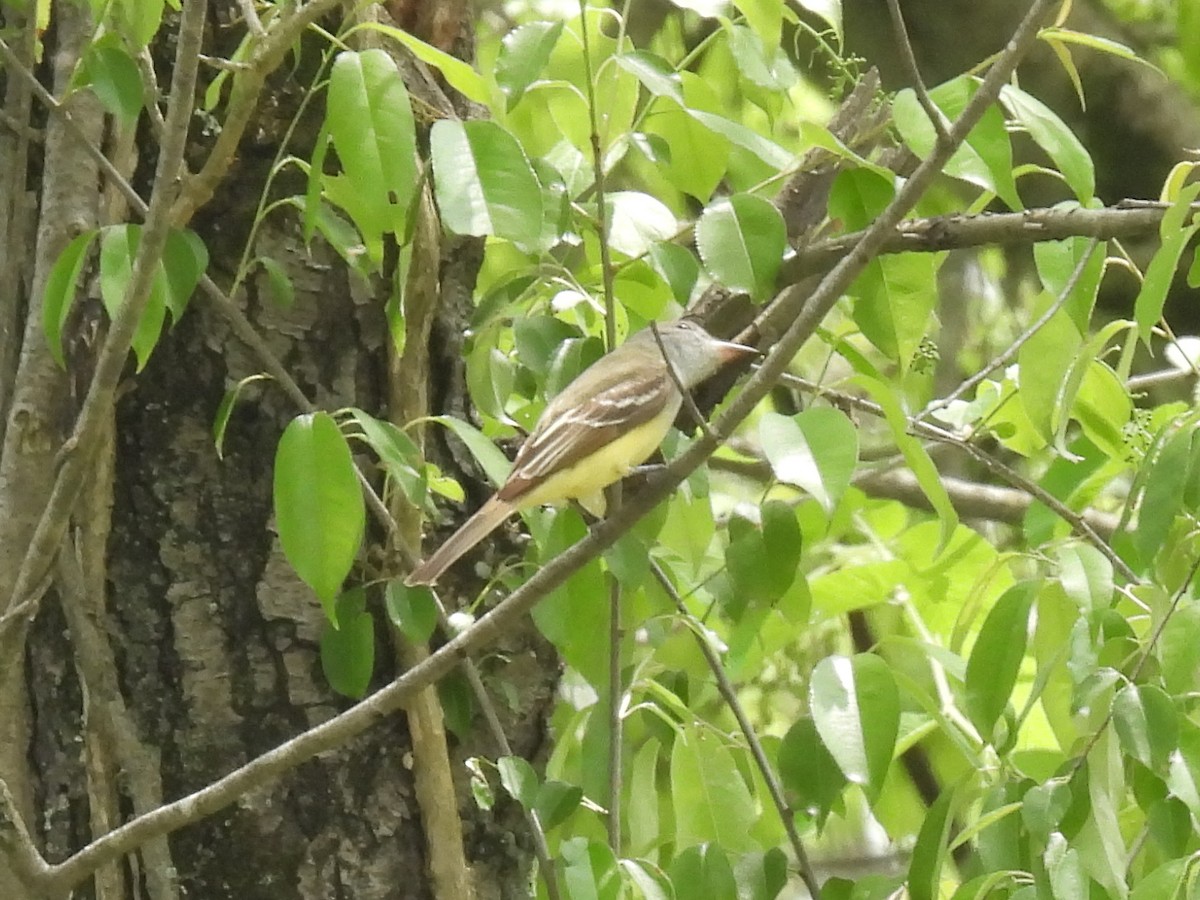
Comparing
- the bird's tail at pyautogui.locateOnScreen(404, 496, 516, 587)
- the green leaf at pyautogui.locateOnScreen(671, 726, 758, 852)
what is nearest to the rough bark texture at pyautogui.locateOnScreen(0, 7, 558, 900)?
the bird's tail at pyautogui.locateOnScreen(404, 496, 516, 587)

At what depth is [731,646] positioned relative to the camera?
5.84 feet

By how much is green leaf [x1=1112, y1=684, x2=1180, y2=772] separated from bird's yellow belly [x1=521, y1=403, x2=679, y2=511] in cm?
78

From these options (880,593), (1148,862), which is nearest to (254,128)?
(880,593)

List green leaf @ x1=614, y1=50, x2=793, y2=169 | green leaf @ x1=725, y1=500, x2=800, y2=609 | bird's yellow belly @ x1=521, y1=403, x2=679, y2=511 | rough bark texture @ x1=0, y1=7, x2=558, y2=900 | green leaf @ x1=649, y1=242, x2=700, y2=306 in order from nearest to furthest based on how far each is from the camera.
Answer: green leaf @ x1=614, y1=50, x2=793, y2=169
green leaf @ x1=649, y1=242, x2=700, y2=306
green leaf @ x1=725, y1=500, x2=800, y2=609
rough bark texture @ x1=0, y1=7, x2=558, y2=900
bird's yellow belly @ x1=521, y1=403, x2=679, y2=511

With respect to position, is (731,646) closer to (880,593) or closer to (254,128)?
(880,593)

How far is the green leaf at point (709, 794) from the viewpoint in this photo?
62.4 inches

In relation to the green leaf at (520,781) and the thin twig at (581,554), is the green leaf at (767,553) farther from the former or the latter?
the green leaf at (520,781)

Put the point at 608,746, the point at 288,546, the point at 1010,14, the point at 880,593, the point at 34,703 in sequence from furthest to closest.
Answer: the point at 1010,14 → the point at 880,593 → the point at 34,703 → the point at 608,746 → the point at 288,546

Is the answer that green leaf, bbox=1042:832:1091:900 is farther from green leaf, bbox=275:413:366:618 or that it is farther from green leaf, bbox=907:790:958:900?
green leaf, bbox=275:413:366:618

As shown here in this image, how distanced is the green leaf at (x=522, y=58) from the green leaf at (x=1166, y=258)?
1.89 ft

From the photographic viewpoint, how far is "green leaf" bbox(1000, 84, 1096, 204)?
133 cm

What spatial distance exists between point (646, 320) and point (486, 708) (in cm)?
50

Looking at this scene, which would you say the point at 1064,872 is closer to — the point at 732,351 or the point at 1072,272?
the point at 1072,272

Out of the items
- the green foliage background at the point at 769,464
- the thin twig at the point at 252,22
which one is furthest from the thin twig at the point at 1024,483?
the thin twig at the point at 252,22
